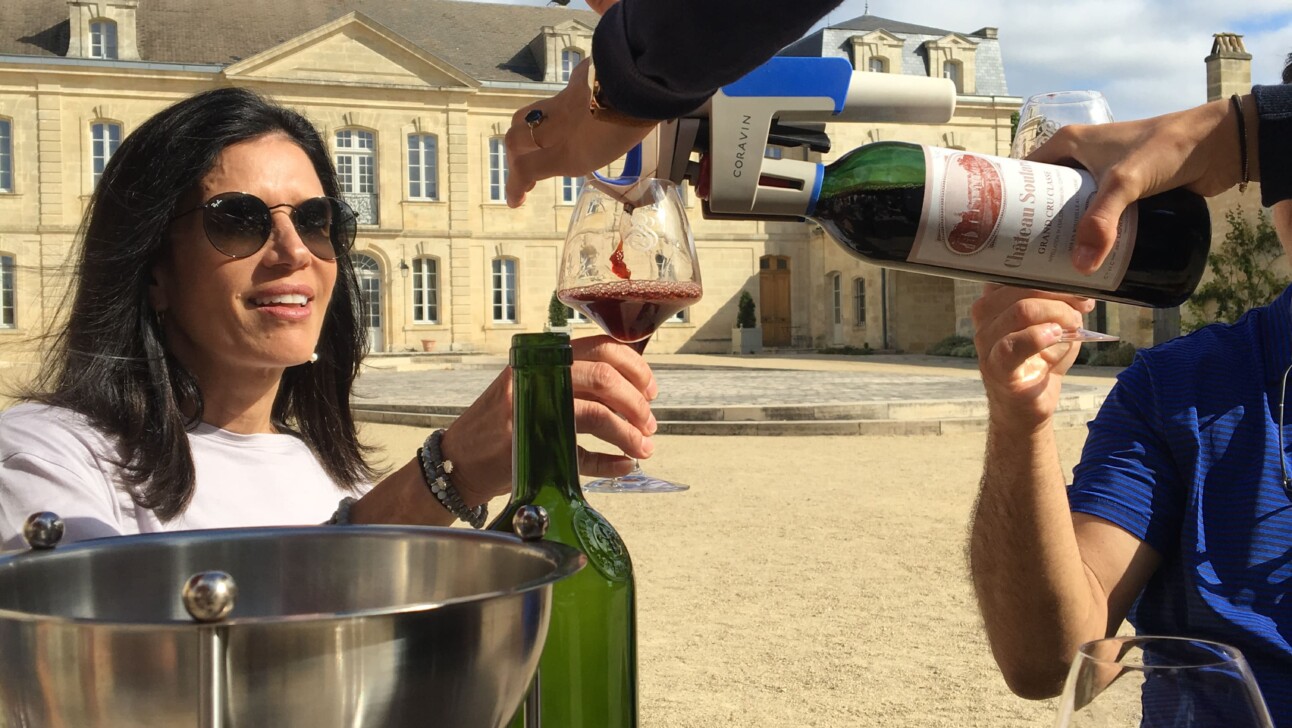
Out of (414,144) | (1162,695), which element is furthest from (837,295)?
(1162,695)

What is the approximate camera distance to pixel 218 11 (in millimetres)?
30969

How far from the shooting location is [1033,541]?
1716mm

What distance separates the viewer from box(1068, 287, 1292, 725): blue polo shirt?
1671mm

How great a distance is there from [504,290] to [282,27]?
955 cm

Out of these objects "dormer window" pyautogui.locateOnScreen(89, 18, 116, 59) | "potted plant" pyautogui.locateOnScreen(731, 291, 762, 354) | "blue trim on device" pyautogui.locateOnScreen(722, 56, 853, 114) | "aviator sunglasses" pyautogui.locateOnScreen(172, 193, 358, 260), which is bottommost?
"aviator sunglasses" pyautogui.locateOnScreen(172, 193, 358, 260)

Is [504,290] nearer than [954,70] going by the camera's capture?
Yes

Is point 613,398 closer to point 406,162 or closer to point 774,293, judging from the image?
point 406,162

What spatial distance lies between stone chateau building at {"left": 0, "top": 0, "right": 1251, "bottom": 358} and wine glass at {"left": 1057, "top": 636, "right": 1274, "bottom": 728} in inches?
1047

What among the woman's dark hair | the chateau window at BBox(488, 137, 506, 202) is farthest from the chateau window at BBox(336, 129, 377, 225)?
the woman's dark hair

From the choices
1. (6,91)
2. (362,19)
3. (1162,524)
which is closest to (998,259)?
(1162,524)

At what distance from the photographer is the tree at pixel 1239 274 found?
1738 centimetres

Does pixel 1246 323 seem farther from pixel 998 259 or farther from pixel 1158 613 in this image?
pixel 998 259

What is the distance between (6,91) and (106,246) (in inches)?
1173

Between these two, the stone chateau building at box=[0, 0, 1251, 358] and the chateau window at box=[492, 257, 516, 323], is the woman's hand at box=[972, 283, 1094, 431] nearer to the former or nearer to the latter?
the stone chateau building at box=[0, 0, 1251, 358]
